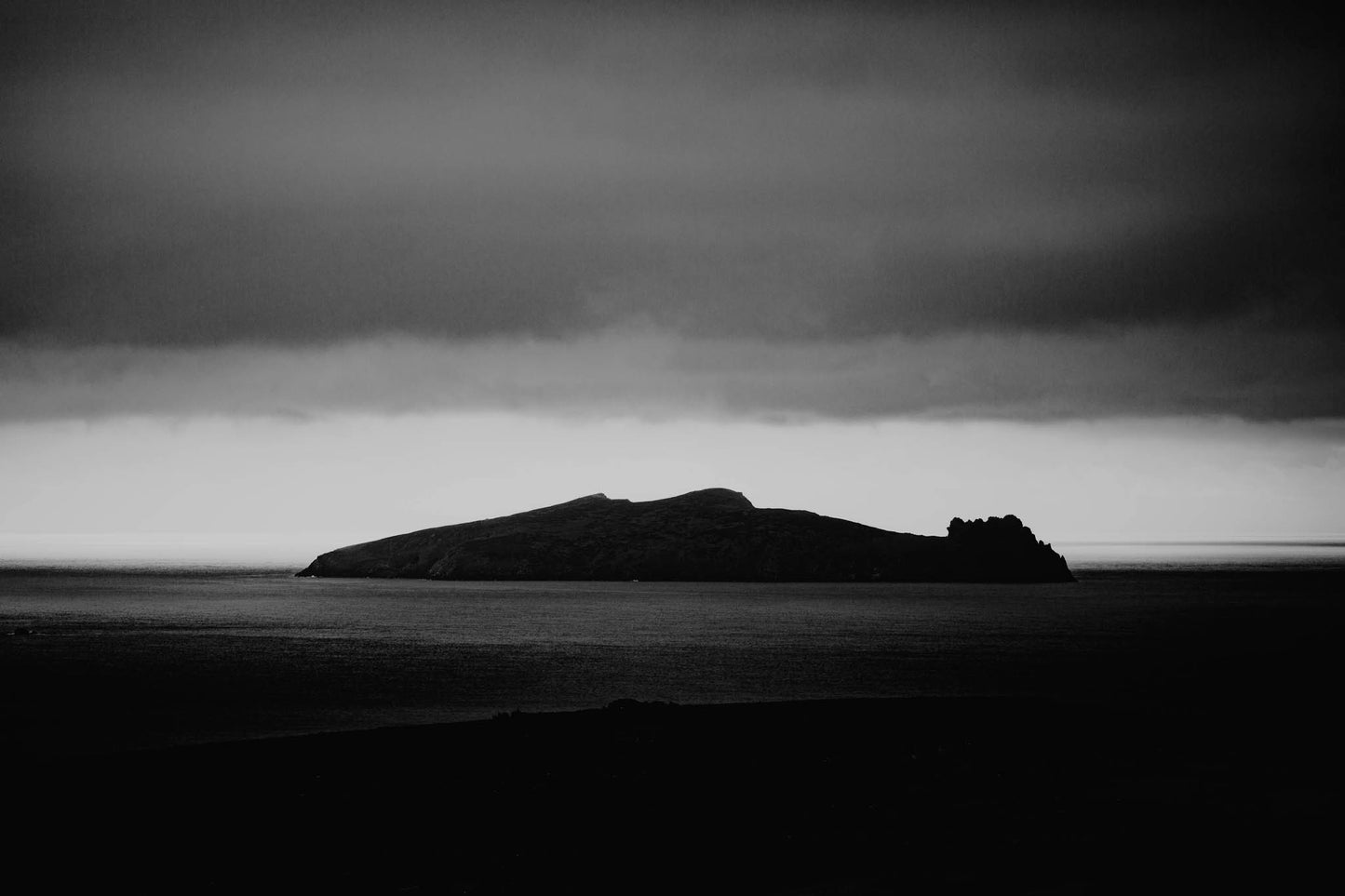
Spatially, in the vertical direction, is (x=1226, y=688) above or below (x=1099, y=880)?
below

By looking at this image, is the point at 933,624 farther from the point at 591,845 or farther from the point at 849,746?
the point at 591,845

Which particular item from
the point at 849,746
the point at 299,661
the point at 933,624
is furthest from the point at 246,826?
the point at 933,624

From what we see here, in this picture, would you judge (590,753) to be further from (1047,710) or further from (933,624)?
(933,624)

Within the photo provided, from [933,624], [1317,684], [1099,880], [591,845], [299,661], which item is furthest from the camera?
[933,624]

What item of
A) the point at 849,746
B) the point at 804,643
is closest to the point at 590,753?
the point at 849,746

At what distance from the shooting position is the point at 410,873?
18766 mm

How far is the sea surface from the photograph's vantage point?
61531mm

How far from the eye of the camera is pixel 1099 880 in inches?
Answer: 538

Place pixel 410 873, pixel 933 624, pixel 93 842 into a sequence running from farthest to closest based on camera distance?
pixel 933 624 → pixel 93 842 → pixel 410 873

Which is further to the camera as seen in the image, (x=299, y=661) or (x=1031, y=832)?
(x=299, y=661)

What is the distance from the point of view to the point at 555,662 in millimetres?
90438

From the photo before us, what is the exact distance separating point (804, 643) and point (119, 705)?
6426cm

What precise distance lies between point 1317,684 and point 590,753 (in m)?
46.5

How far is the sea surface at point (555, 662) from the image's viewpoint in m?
61.5
